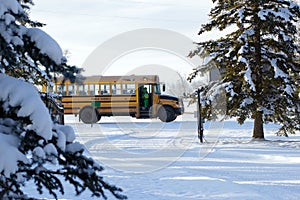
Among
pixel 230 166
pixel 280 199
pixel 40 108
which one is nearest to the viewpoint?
pixel 40 108

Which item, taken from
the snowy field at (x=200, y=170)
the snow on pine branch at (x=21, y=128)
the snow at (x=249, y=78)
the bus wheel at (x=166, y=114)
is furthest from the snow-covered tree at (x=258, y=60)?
the snow on pine branch at (x=21, y=128)

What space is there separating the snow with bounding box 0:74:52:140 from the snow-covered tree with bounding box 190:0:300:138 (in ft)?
49.7

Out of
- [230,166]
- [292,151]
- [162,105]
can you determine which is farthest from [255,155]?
[162,105]

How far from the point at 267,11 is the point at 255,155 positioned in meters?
6.98

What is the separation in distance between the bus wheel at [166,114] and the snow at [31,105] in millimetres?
29960

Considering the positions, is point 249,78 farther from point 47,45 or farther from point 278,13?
point 47,45

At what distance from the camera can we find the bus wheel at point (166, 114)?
109ft

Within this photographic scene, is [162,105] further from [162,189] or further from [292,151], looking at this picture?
[162,189]

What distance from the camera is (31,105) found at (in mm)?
3182

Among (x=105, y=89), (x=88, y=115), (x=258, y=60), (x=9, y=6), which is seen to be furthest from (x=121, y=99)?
(x=9, y=6)

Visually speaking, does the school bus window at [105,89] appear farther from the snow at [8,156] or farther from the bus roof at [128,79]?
the snow at [8,156]

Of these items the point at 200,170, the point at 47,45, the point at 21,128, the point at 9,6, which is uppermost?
the point at 9,6

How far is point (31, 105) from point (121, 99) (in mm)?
30564

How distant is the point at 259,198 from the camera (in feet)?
25.1
